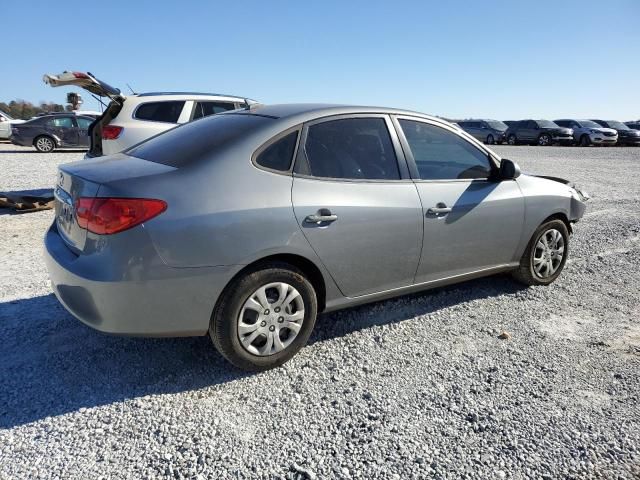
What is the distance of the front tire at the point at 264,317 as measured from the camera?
2.84 m

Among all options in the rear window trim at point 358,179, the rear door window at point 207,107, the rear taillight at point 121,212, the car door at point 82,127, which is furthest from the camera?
the car door at point 82,127

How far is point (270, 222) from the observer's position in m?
2.84

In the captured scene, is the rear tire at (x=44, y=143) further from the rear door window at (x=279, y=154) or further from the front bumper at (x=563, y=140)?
the front bumper at (x=563, y=140)

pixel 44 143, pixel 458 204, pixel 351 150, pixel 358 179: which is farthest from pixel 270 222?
pixel 44 143

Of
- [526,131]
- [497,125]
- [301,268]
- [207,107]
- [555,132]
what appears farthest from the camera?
[497,125]

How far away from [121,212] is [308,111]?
142 centimetres

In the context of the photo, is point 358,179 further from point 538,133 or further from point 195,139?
point 538,133

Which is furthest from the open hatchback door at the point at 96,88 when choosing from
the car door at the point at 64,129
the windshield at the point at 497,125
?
the windshield at the point at 497,125

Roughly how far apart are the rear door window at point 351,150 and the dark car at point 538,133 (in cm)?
3170

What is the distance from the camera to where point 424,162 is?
374cm

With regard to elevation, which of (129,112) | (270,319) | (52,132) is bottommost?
(270,319)

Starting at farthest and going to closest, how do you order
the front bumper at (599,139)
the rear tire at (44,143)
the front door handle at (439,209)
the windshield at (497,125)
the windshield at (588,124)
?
1. the windshield at (497,125)
2. the windshield at (588,124)
3. the front bumper at (599,139)
4. the rear tire at (44,143)
5. the front door handle at (439,209)

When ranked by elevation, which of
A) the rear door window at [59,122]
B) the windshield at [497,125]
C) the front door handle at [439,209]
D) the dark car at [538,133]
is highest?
the rear door window at [59,122]

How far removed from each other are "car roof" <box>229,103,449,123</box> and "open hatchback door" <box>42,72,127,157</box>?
14.8ft
